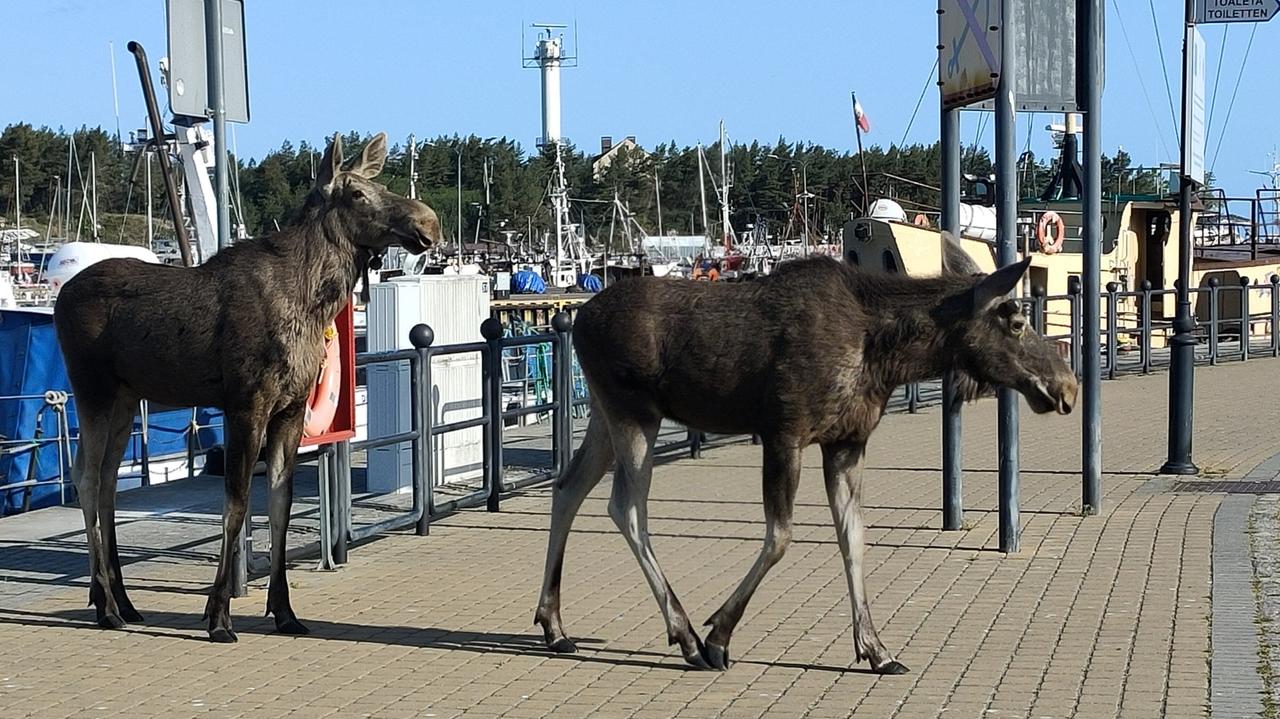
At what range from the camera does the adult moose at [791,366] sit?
737 cm

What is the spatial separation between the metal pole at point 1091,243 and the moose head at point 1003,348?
185 inches

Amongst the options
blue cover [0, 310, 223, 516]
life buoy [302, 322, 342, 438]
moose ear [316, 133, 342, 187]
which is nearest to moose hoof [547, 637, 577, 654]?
life buoy [302, 322, 342, 438]

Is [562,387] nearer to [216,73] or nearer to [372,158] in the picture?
[216,73]

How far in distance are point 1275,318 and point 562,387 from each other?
1980cm

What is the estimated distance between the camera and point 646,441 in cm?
774

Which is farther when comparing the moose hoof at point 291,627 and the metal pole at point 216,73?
the metal pole at point 216,73

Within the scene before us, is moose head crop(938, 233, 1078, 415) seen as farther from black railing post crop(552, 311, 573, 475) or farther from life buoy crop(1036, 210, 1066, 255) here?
life buoy crop(1036, 210, 1066, 255)

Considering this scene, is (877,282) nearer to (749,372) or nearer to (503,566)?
(749,372)

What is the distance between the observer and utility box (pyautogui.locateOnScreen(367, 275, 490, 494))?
43.0 ft

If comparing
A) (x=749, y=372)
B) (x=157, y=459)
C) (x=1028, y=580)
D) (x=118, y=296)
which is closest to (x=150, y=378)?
(x=118, y=296)

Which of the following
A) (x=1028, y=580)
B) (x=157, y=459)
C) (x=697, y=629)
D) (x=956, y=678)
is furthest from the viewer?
(x=157, y=459)

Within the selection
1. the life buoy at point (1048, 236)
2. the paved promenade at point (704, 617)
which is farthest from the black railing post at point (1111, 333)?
the paved promenade at point (704, 617)

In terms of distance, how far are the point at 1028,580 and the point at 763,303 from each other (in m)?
3.13

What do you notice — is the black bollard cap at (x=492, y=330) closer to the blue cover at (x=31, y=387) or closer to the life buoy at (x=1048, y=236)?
the blue cover at (x=31, y=387)
